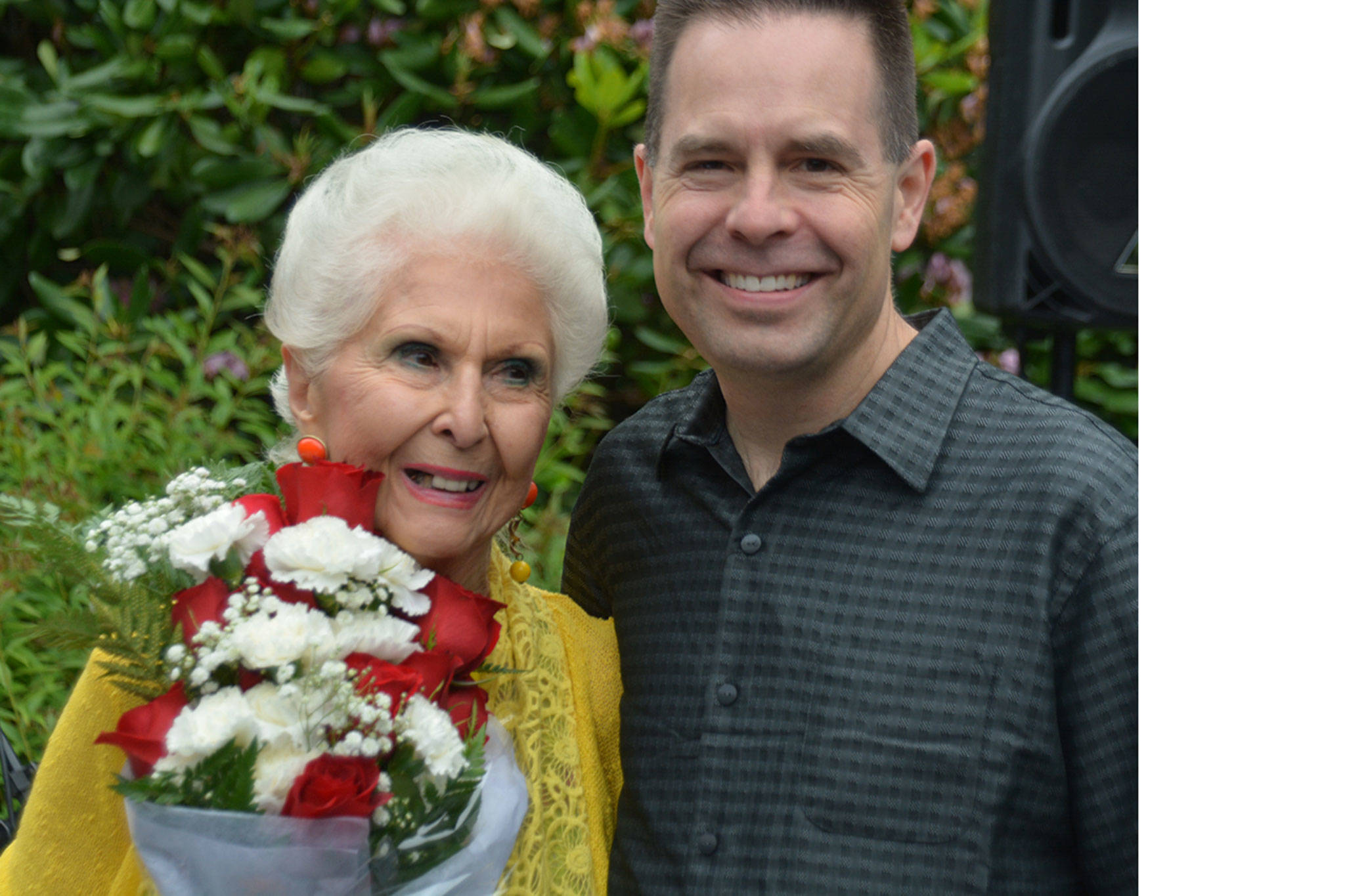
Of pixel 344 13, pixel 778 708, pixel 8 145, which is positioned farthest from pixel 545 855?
pixel 8 145


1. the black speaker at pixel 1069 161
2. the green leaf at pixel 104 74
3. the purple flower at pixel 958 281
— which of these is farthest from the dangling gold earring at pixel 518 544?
the purple flower at pixel 958 281

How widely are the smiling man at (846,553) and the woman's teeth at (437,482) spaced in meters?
0.35

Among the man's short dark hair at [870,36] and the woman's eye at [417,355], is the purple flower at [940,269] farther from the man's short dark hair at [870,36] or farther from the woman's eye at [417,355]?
the woman's eye at [417,355]

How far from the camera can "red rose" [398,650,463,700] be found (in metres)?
1.54

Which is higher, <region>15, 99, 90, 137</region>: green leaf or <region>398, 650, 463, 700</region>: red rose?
<region>15, 99, 90, 137</region>: green leaf

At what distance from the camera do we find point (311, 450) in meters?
1.86

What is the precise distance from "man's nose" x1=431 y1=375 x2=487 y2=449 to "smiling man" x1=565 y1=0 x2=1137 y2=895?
0.34 meters

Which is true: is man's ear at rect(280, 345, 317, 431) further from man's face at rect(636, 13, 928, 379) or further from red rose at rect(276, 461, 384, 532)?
man's face at rect(636, 13, 928, 379)

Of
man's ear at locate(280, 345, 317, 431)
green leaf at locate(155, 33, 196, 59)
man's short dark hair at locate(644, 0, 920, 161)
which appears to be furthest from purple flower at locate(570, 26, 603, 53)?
man's ear at locate(280, 345, 317, 431)

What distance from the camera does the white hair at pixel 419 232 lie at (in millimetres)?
1889
